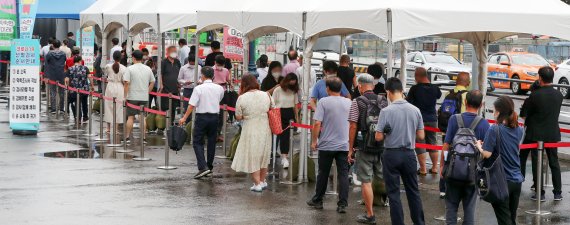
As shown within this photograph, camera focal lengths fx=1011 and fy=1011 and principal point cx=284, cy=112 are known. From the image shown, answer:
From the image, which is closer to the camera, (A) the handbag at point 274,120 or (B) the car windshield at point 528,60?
(A) the handbag at point 274,120

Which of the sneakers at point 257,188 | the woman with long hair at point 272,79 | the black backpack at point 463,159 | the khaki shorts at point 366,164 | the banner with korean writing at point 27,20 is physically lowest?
the sneakers at point 257,188

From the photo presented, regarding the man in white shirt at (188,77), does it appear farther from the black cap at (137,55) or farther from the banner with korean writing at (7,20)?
the banner with korean writing at (7,20)

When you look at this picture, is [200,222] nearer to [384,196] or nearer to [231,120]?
[384,196]

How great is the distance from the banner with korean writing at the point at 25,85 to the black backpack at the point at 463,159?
1252cm

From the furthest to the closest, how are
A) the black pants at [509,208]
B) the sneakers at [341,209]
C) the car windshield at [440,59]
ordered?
the car windshield at [440,59], the sneakers at [341,209], the black pants at [509,208]

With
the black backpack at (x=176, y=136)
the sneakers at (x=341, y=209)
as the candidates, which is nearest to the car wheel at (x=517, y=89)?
the black backpack at (x=176, y=136)

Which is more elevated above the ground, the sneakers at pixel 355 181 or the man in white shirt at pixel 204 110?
the man in white shirt at pixel 204 110

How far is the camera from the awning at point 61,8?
105 ft

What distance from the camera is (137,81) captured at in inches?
743

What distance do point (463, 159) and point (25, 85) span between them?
42.8ft

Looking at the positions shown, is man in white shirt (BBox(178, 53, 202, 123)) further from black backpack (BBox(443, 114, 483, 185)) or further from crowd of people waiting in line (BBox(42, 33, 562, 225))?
black backpack (BBox(443, 114, 483, 185))

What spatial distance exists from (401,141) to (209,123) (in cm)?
487

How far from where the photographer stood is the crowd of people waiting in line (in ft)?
32.6

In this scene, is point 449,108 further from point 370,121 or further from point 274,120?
point 370,121
